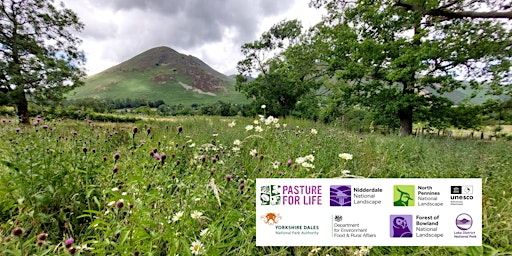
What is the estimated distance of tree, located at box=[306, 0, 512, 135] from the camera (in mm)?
7293

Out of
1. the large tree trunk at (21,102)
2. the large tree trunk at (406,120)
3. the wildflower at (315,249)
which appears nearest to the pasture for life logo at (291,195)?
the wildflower at (315,249)

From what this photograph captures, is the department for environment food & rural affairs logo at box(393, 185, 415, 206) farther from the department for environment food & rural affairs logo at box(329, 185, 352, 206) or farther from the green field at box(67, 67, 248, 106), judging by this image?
the green field at box(67, 67, 248, 106)

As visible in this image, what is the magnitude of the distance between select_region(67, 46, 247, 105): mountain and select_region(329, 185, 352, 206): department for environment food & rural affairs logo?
10424 centimetres

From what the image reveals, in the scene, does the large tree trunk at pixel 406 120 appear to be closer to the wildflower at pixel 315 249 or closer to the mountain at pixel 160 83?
the wildflower at pixel 315 249

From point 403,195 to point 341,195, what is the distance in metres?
0.48

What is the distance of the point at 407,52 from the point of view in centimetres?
925

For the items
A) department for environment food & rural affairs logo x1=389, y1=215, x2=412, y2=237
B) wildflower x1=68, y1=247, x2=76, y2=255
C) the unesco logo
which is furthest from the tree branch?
wildflower x1=68, y1=247, x2=76, y2=255

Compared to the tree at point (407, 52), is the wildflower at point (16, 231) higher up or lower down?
lower down

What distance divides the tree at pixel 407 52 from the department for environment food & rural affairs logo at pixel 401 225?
24.1 feet

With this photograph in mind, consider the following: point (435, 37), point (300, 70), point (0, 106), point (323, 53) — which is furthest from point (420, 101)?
point (0, 106)

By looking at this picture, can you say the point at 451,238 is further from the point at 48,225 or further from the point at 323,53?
the point at 323,53

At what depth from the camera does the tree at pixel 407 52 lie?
23.9ft

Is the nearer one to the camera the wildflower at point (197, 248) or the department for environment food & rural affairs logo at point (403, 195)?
the wildflower at point (197, 248)

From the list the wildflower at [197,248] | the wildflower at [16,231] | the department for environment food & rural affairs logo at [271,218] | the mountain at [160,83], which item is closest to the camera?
the wildflower at [16,231]
